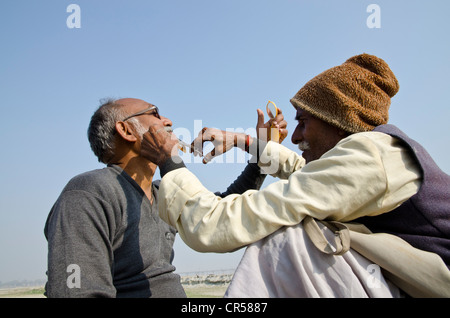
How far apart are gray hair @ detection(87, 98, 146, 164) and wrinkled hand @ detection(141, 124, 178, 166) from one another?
0.49 meters

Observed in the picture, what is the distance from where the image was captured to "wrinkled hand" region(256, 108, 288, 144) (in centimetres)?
399

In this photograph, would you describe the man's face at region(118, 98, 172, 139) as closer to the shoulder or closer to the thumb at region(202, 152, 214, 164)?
the thumb at region(202, 152, 214, 164)

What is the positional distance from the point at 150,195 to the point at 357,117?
186 centimetres

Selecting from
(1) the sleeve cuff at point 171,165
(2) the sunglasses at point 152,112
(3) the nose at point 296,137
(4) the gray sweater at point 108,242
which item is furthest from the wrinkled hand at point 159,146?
(3) the nose at point 296,137

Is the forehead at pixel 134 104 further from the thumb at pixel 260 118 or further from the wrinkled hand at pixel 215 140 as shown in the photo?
the thumb at pixel 260 118

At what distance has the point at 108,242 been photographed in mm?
2520

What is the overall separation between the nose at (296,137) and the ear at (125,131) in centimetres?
135

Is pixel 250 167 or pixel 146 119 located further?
pixel 250 167

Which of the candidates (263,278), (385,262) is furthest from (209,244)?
(385,262)

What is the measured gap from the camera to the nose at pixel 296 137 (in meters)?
3.00

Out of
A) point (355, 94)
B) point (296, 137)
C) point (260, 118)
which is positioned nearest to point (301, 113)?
point (296, 137)

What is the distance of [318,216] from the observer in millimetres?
1950

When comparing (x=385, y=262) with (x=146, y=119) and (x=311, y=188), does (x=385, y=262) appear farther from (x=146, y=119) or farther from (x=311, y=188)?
(x=146, y=119)

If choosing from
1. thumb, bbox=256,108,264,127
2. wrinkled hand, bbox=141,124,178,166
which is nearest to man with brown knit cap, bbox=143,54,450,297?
wrinkled hand, bbox=141,124,178,166
